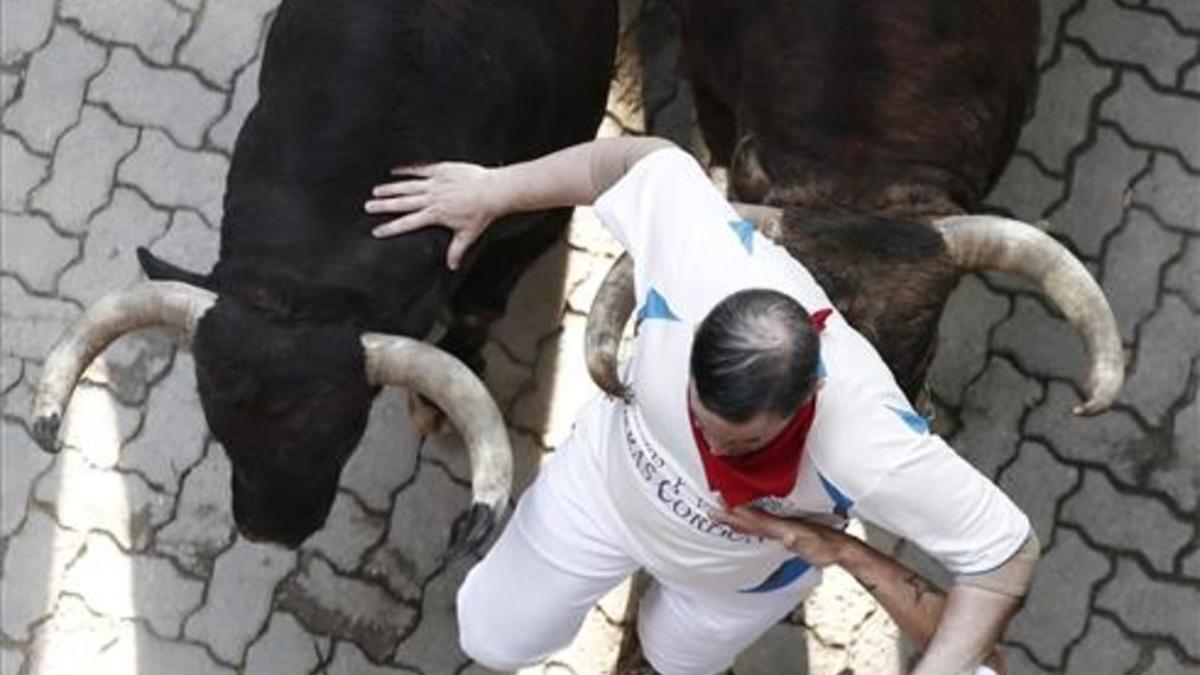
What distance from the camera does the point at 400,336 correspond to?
4496 millimetres

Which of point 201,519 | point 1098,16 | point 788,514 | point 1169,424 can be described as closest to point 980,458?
point 1169,424

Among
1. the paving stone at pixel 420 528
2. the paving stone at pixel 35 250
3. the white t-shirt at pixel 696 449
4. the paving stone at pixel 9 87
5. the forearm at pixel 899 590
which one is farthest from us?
the paving stone at pixel 9 87

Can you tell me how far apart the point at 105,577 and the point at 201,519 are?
368 millimetres

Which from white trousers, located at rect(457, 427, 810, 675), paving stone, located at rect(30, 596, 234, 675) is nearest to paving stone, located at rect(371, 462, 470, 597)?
paving stone, located at rect(30, 596, 234, 675)

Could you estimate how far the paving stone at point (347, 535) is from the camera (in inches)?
225

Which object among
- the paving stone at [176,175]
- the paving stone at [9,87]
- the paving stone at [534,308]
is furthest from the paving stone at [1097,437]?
the paving stone at [9,87]

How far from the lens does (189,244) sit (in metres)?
6.10

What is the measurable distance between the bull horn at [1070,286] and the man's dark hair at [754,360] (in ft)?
3.17

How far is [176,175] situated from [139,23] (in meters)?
0.63

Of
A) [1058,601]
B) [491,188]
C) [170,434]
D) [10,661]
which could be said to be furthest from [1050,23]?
[10,661]

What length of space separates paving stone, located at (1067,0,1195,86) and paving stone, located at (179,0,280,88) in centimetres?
280

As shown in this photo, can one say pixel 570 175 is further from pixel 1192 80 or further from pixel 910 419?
pixel 1192 80

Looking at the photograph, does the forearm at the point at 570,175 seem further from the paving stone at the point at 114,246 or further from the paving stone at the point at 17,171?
the paving stone at the point at 17,171

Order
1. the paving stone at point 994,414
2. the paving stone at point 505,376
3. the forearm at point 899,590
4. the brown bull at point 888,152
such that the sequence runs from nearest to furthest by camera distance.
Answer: the forearm at point 899,590 < the brown bull at point 888,152 < the paving stone at point 994,414 < the paving stone at point 505,376
